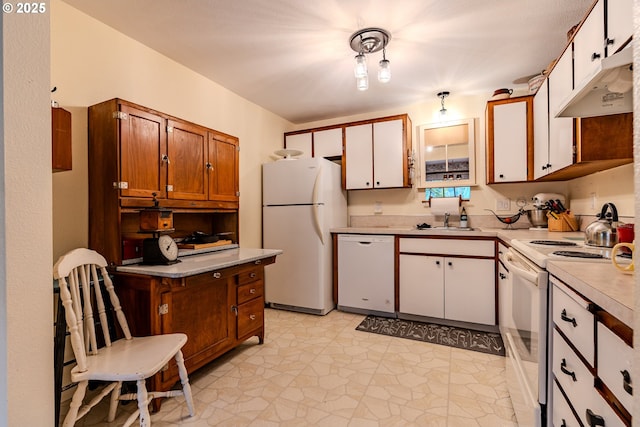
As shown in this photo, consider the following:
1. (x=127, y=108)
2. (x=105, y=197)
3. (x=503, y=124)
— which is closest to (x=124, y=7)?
(x=127, y=108)

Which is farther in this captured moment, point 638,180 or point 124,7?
point 124,7

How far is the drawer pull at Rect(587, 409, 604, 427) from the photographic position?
0.77 metres

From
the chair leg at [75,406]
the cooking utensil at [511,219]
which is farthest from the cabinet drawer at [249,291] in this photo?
the cooking utensil at [511,219]

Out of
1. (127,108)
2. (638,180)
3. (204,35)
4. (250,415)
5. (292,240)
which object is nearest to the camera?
(638,180)

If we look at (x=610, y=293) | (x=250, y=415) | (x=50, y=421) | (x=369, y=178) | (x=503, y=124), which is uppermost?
(x=503, y=124)

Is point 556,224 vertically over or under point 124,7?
under

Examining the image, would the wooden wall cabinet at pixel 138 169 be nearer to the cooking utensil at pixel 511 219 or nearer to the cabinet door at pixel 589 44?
the cabinet door at pixel 589 44

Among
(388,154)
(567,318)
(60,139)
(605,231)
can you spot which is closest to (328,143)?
(388,154)

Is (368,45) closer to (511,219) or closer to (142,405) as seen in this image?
(511,219)

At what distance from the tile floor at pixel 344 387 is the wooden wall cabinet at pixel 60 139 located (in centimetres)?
137

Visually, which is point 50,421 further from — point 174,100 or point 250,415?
point 174,100

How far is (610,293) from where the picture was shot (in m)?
0.73

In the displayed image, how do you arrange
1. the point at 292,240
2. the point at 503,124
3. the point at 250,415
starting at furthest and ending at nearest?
the point at 292,240 → the point at 503,124 → the point at 250,415

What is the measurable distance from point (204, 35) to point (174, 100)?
0.64 metres
